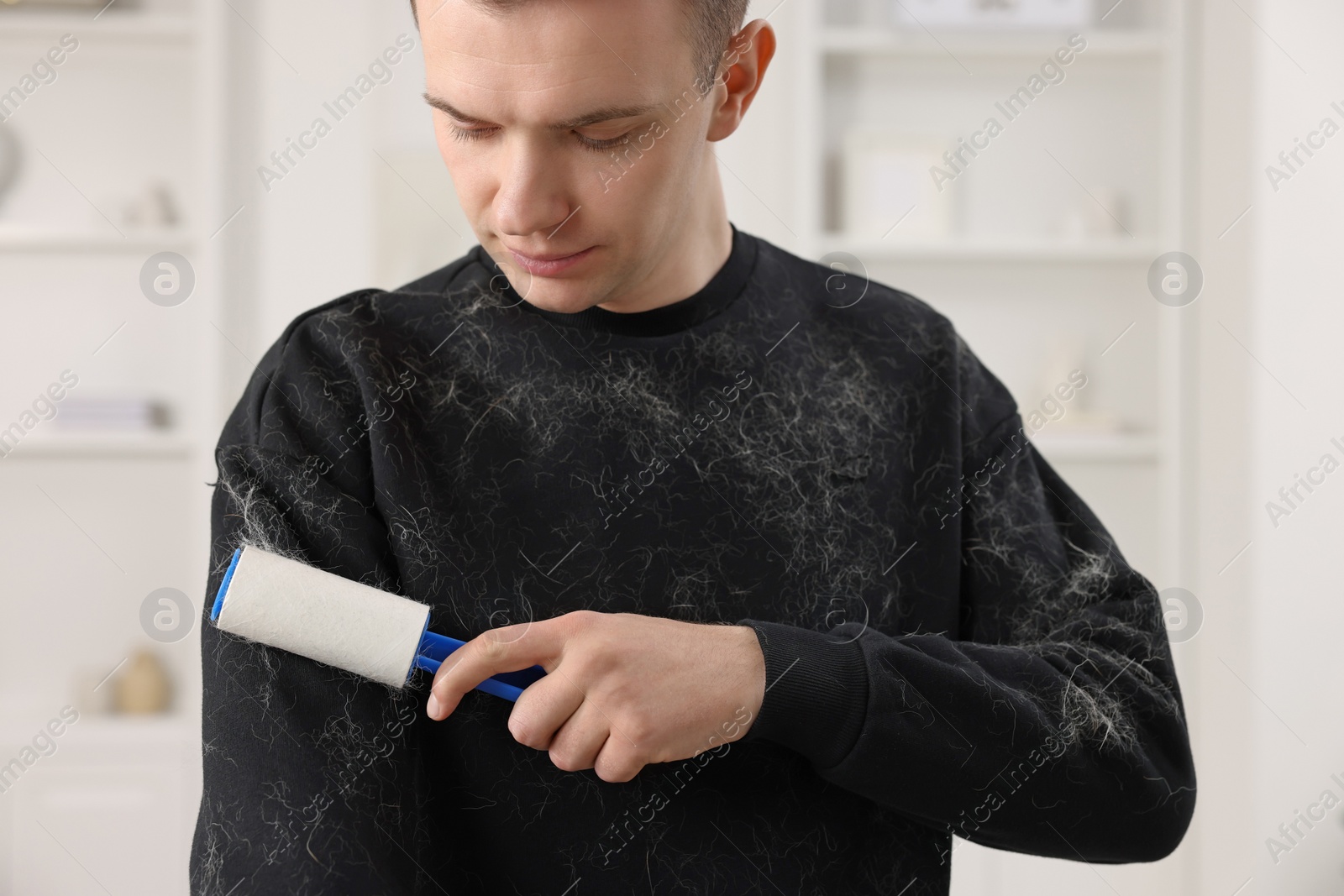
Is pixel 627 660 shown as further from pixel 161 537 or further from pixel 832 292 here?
pixel 161 537

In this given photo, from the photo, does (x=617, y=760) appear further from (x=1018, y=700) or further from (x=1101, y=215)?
(x=1101, y=215)

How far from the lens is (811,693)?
0.81 m

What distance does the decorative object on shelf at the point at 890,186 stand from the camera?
9.26 ft

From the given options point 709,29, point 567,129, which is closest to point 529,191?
point 567,129

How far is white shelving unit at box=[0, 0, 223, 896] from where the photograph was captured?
2.71 metres

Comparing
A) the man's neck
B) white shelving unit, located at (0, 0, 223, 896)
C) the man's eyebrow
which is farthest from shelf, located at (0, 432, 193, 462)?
the man's eyebrow

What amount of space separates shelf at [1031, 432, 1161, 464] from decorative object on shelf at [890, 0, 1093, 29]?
108 centimetres

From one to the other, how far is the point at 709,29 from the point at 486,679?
0.52 metres

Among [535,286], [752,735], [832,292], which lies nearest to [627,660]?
[752,735]

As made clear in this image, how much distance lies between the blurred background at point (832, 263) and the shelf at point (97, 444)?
1cm

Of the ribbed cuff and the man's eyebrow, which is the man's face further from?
the ribbed cuff

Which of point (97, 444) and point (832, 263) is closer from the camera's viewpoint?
point (97, 444)

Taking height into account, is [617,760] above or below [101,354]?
above

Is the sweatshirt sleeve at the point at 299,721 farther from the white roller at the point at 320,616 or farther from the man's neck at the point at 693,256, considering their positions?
the man's neck at the point at 693,256
